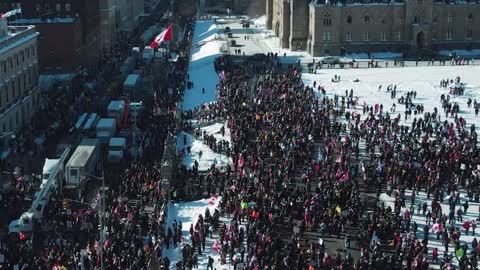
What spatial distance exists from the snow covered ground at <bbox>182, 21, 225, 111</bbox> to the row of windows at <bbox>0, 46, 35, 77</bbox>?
14.0 m

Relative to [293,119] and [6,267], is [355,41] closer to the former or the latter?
[293,119]

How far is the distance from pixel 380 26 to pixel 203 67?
24.0 meters

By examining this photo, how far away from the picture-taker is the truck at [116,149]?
169 ft

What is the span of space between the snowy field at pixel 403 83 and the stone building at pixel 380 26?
12.3 meters

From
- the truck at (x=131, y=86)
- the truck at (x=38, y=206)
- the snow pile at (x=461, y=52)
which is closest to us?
the truck at (x=38, y=206)

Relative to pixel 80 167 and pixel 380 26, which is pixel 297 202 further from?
pixel 380 26

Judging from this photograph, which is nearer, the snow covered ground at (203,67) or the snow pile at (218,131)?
the snow pile at (218,131)

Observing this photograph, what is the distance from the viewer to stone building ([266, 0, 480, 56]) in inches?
3755

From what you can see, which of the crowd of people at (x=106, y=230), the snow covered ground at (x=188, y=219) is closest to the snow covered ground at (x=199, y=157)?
the crowd of people at (x=106, y=230)

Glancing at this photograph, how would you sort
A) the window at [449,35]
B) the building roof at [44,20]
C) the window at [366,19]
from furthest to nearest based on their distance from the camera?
the window at [449,35], the window at [366,19], the building roof at [44,20]

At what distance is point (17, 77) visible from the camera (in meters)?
60.3

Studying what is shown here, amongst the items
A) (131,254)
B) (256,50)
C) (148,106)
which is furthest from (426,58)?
(131,254)

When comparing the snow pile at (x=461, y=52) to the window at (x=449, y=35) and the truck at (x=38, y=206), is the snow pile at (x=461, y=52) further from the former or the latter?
the truck at (x=38, y=206)

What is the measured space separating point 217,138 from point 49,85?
27330mm
